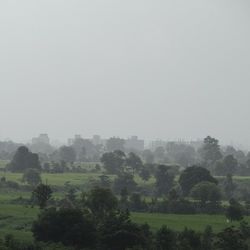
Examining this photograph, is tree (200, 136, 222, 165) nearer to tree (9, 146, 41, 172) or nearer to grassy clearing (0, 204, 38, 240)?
tree (9, 146, 41, 172)

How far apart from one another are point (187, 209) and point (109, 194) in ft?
43.3

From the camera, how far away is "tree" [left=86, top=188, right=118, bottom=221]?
35781 millimetres

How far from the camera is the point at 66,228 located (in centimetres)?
2875

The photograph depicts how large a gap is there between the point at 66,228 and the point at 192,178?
2831 centimetres

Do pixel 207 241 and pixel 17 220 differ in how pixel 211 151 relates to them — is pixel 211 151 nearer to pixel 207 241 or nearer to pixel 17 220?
pixel 17 220

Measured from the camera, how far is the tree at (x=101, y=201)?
35.8 metres

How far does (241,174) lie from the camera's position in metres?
86.5

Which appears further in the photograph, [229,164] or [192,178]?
[229,164]

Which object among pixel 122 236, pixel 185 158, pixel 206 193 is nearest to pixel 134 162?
pixel 206 193

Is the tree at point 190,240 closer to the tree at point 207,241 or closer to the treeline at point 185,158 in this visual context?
the tree at point 207,241

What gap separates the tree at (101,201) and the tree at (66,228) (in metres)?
6.01

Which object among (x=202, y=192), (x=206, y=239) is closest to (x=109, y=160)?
(x=202, y=192)

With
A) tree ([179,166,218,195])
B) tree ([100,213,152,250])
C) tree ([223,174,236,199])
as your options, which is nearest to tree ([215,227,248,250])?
tree ([100,213,152,250])

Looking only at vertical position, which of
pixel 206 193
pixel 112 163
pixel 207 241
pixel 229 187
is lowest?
pixel 207 241
